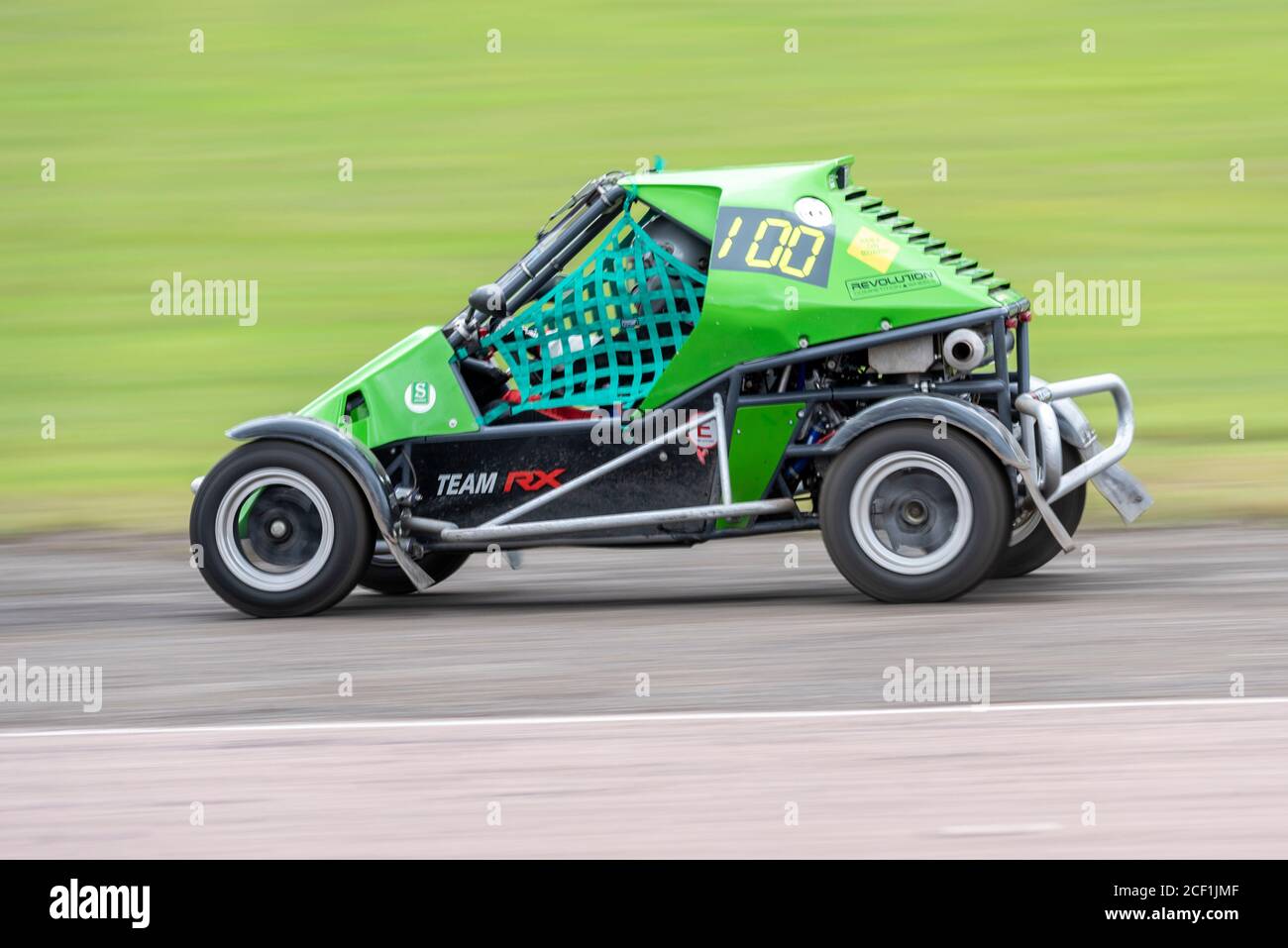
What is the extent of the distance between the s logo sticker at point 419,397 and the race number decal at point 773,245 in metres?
1.46

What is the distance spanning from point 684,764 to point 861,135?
15.0 m

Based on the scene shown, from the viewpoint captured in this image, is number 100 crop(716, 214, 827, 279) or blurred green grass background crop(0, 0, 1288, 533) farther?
blurred green grass background crop(0, 0, 1288, 533)

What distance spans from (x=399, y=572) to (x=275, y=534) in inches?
36.9

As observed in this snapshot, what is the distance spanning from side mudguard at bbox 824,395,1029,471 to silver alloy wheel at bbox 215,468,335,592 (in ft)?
7.90

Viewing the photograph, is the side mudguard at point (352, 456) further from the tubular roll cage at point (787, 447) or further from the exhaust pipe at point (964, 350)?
the exhaust pipe at point (964, 350)

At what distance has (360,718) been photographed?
6977 millimetres

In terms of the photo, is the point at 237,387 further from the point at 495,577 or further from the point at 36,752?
the point at 36,752

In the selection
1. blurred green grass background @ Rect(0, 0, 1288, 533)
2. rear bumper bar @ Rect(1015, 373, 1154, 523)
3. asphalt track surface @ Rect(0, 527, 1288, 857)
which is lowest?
asphalt track surface @ Rect(0, 527, 1288, 857)

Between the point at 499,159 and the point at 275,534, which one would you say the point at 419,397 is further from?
the point at 499,159

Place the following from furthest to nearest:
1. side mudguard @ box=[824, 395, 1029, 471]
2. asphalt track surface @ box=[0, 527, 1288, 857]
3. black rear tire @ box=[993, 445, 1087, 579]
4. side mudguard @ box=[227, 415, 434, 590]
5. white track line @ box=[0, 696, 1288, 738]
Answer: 1. black rear tire @ box=[993, 445, 1087, 579]
2. side mudguard @ box=[227, 415, 434, 590]
3. side mudguard @ box=[824, 395, 1029, 471]
4. white track line @ box=[0, 696, 1288, 738]
5. asphalt track surface @ box=[0, 527, 1288, 857]

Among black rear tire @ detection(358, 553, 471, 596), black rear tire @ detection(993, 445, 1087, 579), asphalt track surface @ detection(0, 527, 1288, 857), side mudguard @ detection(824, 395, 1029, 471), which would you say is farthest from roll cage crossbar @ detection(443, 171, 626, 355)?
black rear tire @ detection(993, 445, 1087, 579)

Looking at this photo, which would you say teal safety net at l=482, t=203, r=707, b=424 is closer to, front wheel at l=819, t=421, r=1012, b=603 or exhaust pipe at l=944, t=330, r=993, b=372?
front wheel at l=819, t=421, r=1012, b=603

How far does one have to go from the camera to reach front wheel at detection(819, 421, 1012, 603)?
849cm

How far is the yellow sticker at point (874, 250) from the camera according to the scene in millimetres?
8742
